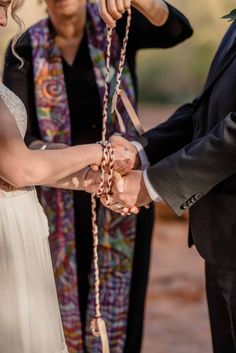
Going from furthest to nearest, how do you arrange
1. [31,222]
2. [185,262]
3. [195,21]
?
[195,21], [185,262], [31,222]

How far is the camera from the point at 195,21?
59.5 ft

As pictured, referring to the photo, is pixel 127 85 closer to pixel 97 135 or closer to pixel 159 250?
pixel 97 135

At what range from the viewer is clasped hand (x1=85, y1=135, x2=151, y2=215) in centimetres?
299

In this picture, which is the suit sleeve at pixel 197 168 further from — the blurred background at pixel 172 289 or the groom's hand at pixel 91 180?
the blurred background at pixel 172 289

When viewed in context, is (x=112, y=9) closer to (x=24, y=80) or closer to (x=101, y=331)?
(x=24, y=80)

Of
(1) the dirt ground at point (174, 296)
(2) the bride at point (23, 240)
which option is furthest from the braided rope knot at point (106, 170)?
(1) the dirt ground at point (174, 296)

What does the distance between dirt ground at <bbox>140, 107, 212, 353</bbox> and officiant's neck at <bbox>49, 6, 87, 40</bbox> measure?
7.31 feet

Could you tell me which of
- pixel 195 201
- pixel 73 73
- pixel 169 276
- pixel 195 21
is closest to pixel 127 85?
pixel 73 73

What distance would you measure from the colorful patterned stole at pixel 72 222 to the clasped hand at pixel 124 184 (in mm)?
436

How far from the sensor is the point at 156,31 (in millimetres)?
3525

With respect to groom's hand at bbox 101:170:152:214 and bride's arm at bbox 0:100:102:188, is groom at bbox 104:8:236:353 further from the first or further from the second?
bride's arm at bbox 0:100:102:188

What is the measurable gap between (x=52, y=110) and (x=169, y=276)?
3540mm

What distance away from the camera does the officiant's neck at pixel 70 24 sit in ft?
11.8

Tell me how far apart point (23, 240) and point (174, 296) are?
12.3ft
